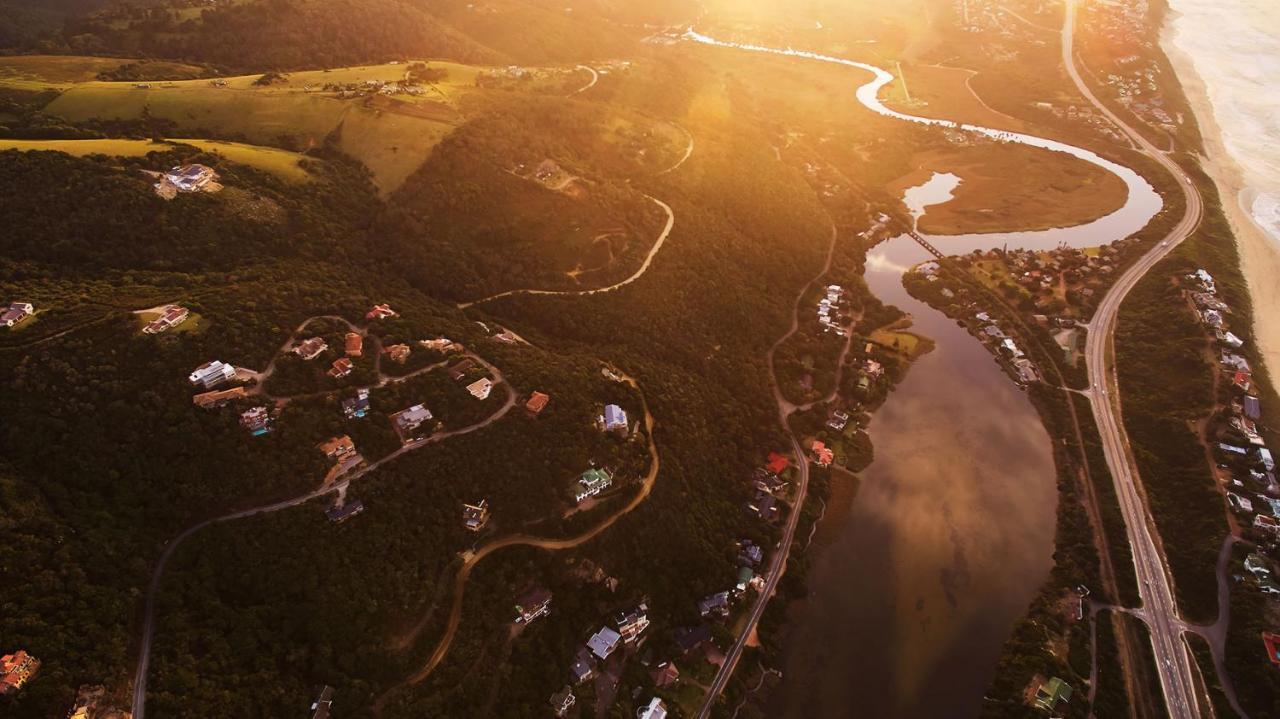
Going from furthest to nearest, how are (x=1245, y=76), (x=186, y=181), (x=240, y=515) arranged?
(x=1245, y=76), (x=186, y=181), (x=240, y=515)

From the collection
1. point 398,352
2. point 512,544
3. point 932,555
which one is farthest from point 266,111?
point 932,555

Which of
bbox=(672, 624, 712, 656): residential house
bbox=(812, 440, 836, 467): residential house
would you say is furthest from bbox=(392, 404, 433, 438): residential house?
A: bbox=(812, 440, 836, 467): residential house

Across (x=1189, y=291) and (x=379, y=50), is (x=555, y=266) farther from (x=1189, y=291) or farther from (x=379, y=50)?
(x=1189, y=291)

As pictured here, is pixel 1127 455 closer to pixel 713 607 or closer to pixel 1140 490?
pixel 1140 490

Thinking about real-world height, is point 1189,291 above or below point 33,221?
below

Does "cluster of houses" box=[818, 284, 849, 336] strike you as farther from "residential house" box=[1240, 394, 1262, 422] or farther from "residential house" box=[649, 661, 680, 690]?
"residential house" box=[649, 661, 680, 690]

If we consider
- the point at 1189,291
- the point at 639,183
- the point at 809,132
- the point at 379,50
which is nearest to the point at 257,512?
the point at 639,183
